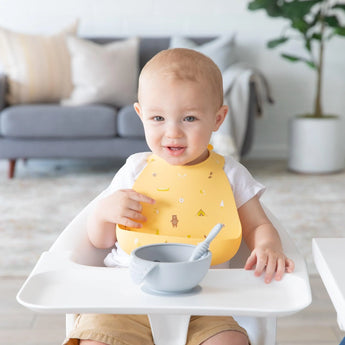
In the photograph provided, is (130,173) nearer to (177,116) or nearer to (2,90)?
(177,116)

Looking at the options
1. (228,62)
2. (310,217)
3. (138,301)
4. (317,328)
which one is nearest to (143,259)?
(138,301)

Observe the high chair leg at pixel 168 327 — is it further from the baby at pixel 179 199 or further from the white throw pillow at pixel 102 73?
the white throw pillow at pixel 102 73

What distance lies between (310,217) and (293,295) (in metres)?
2.27

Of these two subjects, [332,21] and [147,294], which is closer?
[147,294]

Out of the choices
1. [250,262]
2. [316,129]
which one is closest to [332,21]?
[316,129]

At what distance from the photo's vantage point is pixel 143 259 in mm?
835

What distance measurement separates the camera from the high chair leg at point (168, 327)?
898mm

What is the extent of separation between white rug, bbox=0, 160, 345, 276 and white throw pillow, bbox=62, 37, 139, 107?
1.70 feet

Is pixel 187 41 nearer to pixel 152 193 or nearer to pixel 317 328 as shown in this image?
pixel 317 328

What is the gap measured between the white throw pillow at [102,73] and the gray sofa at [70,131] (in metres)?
0.16

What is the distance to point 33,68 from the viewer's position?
411 centimetres

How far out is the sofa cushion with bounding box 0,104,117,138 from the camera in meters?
3.86

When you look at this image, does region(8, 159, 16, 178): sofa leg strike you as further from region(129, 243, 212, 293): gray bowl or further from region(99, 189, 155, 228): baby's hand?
region(129, 243, 212, 293): gray bowl

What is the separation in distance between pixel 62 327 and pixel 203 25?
3348 millimetres
